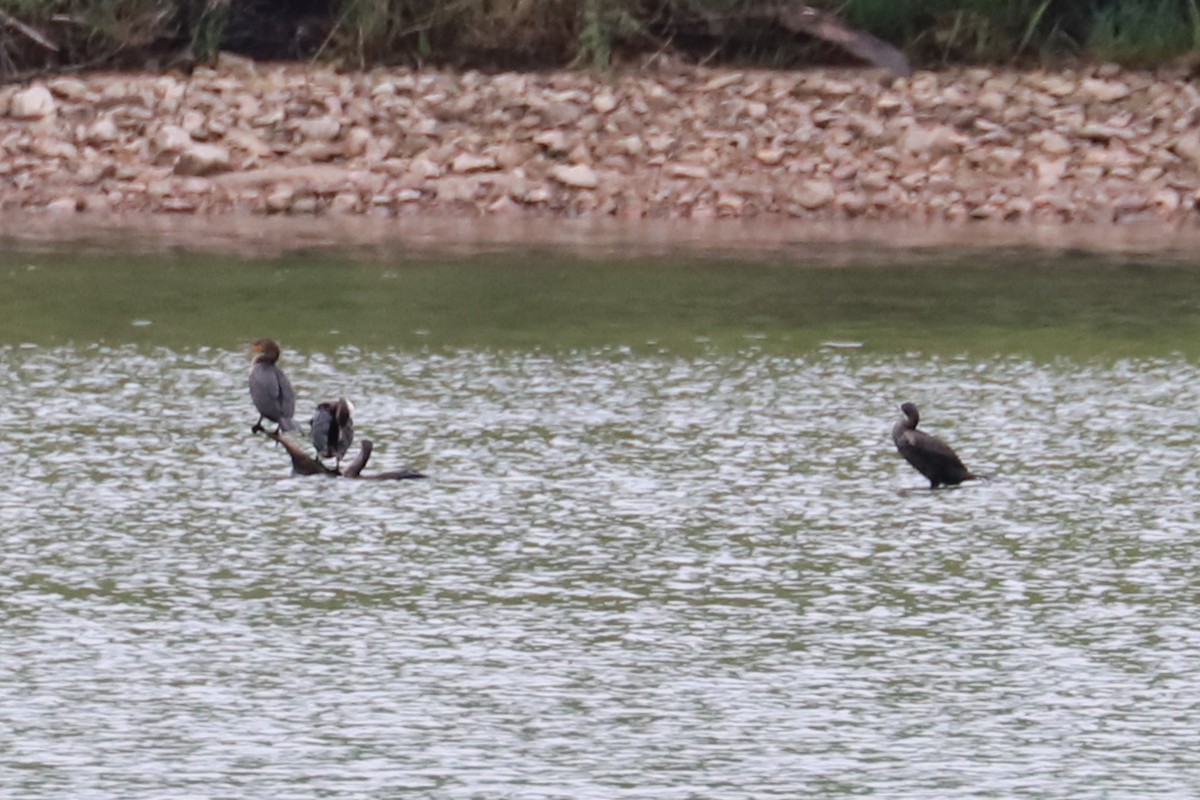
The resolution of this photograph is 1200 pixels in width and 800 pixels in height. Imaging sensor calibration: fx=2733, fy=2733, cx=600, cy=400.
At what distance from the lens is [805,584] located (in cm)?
1012

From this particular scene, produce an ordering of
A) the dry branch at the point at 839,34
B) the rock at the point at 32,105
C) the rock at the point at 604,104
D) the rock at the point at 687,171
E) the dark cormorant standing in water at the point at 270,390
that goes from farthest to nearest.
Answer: the dry branch at the point at 839,34, the rock at the point at 32,105, the rock at the point at 604,104, the rock at the point at 687,171, the dark cormorant standing in water at the point at 270,390

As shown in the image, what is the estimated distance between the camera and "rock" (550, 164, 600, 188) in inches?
1048

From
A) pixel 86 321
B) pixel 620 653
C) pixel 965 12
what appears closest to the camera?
pixel 620 653

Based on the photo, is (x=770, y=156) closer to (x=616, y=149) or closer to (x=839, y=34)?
(x=616, y=149)

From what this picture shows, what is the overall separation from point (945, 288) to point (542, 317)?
3615mm

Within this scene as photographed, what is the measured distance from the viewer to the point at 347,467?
12.4m

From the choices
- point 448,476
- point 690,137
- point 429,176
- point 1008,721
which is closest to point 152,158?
point 429,176

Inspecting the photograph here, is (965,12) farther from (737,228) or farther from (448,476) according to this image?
(448,476)

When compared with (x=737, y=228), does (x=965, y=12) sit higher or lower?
higher

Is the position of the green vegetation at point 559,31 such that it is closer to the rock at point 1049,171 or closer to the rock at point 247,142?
the rock at point 247,142

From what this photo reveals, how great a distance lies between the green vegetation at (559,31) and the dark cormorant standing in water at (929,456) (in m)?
17.5

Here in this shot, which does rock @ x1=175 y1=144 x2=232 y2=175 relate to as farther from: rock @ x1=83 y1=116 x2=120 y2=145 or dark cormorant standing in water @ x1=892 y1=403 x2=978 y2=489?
dark cormorant standing in water @ x1=892 y1=403 x2=978 y2=489

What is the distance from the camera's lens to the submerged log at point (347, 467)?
12.1 meters

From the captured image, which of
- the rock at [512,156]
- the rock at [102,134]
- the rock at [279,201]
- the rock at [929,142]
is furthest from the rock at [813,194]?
the rock at [102,134]
